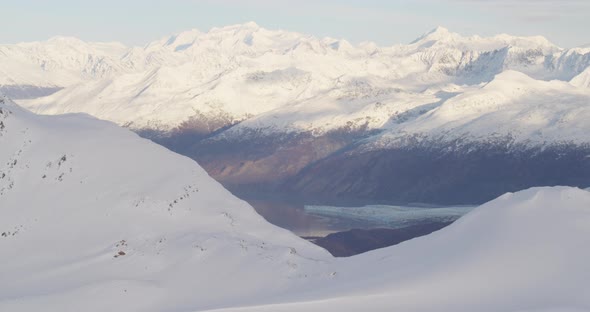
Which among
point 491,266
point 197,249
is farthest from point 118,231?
point 491,266

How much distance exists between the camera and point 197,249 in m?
92.4

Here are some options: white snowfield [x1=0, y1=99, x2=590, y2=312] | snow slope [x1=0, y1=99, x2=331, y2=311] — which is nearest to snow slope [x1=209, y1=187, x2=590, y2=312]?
white snowfield [x1=0, y1=99, x2=590, y2=312]

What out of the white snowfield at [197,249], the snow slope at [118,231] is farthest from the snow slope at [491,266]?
the snow slope at [118,231]

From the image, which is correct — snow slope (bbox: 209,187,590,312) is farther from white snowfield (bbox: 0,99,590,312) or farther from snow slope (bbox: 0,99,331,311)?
snow slope (bbox: 0,99,331,311)

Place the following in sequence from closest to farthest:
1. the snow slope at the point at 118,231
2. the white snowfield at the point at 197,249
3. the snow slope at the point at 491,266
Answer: the snow slope at the point at 491,266, the white snowfield at the point at 197,249, the snow slope at the point at 118,231

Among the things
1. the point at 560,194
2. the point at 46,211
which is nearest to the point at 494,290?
the point at 560,194

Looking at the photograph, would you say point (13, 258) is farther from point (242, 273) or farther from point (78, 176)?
point (242, 273)

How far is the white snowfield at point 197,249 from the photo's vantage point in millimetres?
77438

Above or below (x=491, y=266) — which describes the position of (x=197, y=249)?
above

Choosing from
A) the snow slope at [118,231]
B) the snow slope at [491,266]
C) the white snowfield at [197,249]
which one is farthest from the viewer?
the snow slope at [118,231]

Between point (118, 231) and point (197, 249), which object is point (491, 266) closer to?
point (197, 249)

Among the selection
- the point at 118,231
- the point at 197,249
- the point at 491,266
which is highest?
the point at 118,231

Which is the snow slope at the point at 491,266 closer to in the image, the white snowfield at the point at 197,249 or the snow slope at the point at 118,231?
the white snowfield at the point at 197,249

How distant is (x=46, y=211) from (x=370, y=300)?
129 ft
